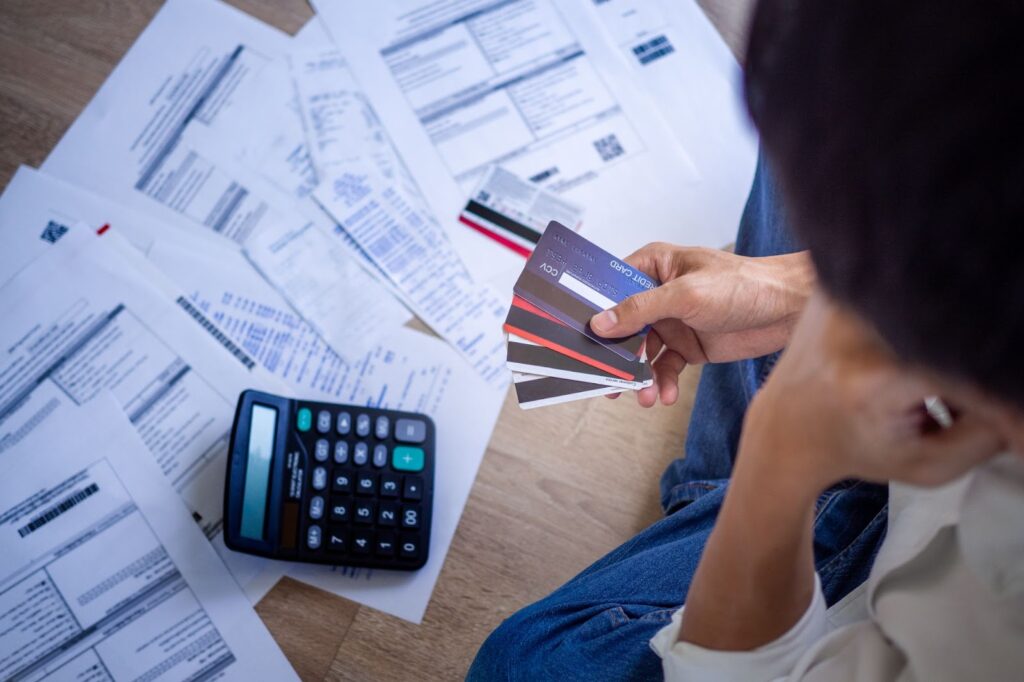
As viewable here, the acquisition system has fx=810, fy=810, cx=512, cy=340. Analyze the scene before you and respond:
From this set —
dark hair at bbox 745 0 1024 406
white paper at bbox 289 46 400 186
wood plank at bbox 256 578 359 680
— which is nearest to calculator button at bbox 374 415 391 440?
wood plank at bbox 256 578 359 680

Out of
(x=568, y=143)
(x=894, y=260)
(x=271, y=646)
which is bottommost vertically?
(x=271, y=646)

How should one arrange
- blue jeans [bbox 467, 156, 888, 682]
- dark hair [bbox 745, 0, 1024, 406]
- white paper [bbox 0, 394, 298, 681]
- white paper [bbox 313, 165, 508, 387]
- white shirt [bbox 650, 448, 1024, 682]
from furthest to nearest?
white paper [bbox 313, 165, 508, 387] < white paper [bbox 0, 394, 298, 681] < blue jeans [bbox 467, 156, 888, 682] < white shirt [bbox 650, 448, 1024, 682] < dark hair [bbox 745, 0, 1024, 406]

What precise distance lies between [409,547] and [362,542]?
38 millimetres

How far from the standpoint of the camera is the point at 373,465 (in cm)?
67

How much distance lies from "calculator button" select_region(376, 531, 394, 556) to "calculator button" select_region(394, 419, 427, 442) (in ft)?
0.26

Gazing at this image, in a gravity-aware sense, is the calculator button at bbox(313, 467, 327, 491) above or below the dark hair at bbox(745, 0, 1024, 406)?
below

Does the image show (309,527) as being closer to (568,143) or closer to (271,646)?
(271,646)

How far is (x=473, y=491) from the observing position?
0.70 metres

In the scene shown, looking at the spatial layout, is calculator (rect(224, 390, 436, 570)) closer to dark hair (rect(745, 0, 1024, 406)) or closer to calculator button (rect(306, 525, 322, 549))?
calculator button (rect(306, 525, 322, 549))

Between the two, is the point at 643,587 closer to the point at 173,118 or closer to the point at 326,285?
the point at 326,285

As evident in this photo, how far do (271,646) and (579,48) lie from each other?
62cm

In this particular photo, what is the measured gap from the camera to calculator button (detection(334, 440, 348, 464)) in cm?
67

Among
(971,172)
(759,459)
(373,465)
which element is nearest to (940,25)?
(971,172)

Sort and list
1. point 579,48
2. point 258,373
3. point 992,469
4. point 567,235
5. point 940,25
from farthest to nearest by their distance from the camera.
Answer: point 579,48
point 258,373
point 567,235
point 992,469
point 940,25
